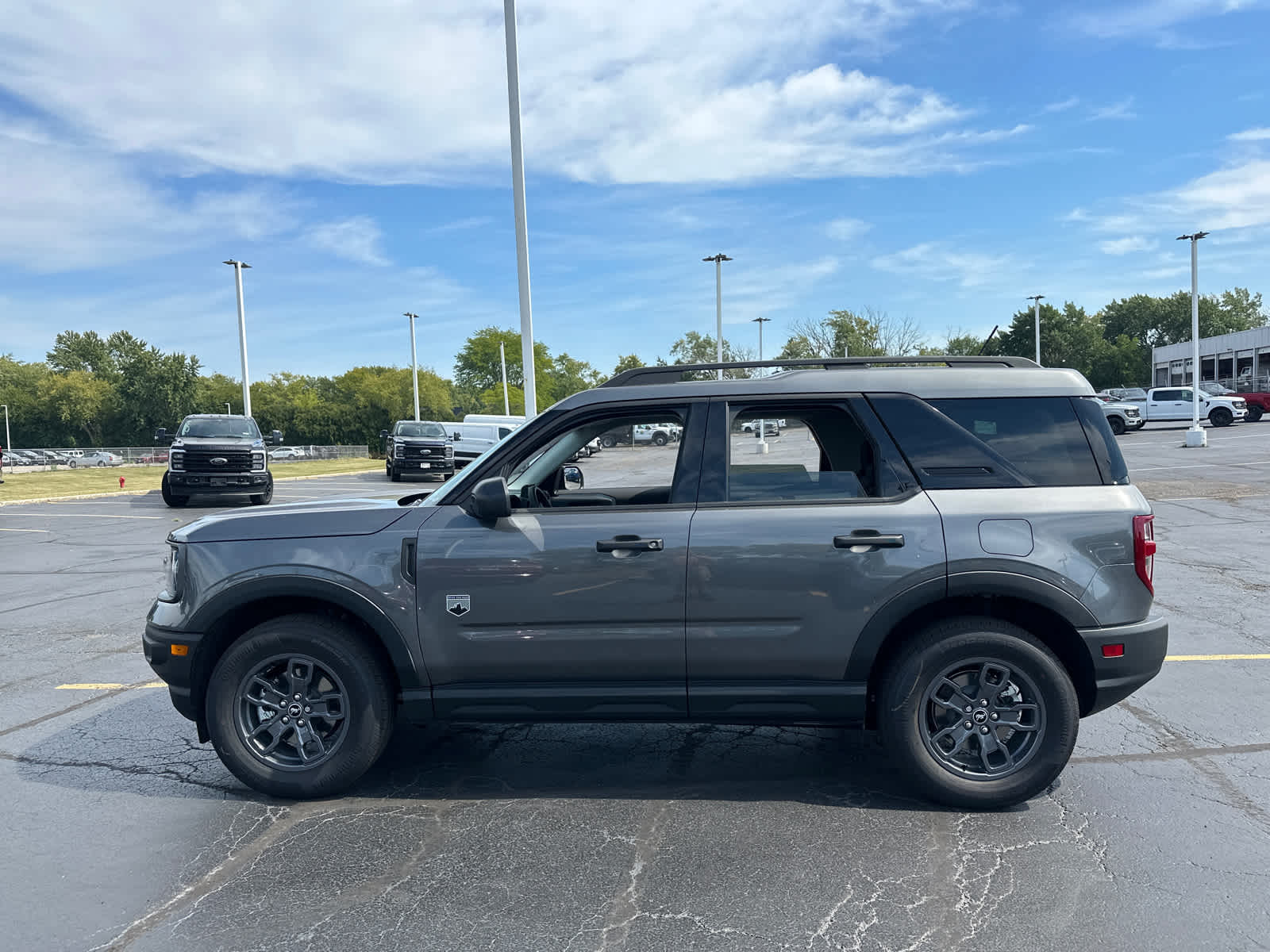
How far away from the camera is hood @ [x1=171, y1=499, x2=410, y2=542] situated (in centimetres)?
403

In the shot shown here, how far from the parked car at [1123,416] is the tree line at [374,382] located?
93.4ft

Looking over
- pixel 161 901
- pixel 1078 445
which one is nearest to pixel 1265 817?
A: pixel 1078 445

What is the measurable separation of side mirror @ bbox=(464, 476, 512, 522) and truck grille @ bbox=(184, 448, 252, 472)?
1715cm

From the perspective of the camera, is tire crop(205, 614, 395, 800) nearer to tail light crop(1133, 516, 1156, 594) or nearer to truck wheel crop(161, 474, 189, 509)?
tail light crop(1133, 516, 1156, 594)

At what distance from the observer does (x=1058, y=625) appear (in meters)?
3.93

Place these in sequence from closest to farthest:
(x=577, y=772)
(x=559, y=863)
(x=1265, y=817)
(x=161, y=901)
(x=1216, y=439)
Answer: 1. (x=161, y=901)
2. (x=559, y=863)
3. (x=1265, y=817)
4. (x=577, y=772)
5. (x=1216, y=439)

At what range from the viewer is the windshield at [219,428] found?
64.2ft

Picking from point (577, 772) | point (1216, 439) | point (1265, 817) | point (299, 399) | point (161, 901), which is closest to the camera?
point (161, 901)

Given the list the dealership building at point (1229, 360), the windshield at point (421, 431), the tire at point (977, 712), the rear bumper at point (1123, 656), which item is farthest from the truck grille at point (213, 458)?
the dealership building at point (1229, 360)

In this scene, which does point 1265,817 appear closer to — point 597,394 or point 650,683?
point 650,683

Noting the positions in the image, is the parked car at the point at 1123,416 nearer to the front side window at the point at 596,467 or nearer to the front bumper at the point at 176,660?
the front side window at the point at 596,467

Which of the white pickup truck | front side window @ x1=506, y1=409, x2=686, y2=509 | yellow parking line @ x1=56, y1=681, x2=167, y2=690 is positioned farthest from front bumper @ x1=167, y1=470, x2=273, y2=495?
the white pickup truck

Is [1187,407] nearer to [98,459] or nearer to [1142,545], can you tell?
[1142,545]

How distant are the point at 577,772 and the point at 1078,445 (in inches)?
109
